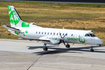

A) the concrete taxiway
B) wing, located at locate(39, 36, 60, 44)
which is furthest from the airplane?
the concrete taxiway

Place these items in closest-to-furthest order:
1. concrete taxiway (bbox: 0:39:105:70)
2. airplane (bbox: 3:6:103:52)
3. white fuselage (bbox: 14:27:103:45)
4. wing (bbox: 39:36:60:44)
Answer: concrete taxiway (bbox: 0:39:105:70), white fuselage (bbox: 14:27:103:45), airplane (bbox: 3:6:103:52), wing (bbox: 39:36:60:44)

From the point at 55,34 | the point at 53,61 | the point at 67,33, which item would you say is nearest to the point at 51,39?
the point at 55,34

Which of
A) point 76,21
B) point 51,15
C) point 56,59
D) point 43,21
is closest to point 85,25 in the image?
point 76,21

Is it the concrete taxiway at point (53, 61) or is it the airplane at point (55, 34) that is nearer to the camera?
the concrete taxiway at point (53, 61)

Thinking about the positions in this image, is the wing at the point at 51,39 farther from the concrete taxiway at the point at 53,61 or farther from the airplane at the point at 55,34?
the concrete taxiway at the point at 53,61

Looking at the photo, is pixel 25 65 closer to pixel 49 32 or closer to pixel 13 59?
pixel 13 59

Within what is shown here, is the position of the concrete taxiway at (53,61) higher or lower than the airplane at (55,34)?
lower

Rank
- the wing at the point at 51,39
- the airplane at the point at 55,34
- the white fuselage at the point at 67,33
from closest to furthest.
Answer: the white fuselage at the point at 67,33
the airplane at the point at 55,34
the wing at the point at 51,39

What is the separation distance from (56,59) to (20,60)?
14.3ft

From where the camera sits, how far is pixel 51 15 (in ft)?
281

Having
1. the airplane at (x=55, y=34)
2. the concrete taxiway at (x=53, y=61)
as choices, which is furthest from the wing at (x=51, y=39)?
the concrete taxiway at (x=53, y=61)

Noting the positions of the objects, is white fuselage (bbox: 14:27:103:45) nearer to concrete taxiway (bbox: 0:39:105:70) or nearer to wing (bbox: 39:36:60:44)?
wing (bbox: 39:36:60:44)

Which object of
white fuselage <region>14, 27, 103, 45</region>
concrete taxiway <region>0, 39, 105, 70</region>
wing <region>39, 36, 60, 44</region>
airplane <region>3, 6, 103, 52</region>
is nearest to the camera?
concrete taxiway <region>0, 39, 105, 70</region>

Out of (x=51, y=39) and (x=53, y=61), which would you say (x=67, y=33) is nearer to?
(x=51, y=39)
